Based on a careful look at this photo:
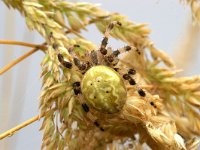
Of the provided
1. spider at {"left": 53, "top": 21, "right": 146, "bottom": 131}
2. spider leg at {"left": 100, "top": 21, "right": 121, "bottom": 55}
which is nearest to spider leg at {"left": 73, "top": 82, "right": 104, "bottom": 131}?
spider at {"left": 53, "top": 21, "right": 146, "bottom": 131}

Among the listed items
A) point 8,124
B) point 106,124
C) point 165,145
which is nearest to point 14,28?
point 8,124

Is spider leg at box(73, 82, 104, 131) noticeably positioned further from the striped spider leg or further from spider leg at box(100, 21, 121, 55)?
spider leg at box(100, 21, 121, 55)

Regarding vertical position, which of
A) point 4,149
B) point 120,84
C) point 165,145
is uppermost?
point 120,84

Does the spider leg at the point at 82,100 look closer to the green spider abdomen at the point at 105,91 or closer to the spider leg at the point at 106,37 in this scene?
the green spider abdomen at the point at 105,91

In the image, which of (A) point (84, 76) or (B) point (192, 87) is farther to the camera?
(B) point (192, 87)

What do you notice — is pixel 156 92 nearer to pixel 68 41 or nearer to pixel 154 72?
pixel 154 72

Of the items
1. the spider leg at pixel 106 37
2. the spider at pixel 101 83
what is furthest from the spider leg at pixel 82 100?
the spider leg at pixel 106 37

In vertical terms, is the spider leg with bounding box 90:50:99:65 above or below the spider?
above

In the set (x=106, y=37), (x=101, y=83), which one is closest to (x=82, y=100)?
(x=101, y=83)
